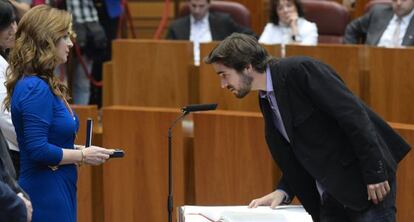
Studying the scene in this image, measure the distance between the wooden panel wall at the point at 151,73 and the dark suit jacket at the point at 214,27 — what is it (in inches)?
27.8

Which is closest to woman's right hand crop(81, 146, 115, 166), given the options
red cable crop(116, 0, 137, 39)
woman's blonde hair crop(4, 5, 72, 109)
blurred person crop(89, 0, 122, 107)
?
woman's blonde hair crop(4, 5, 72, 109)

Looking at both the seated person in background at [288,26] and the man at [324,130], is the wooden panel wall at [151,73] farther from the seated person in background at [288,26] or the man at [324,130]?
the man at [324,130]

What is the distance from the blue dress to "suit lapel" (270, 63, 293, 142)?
485 mm

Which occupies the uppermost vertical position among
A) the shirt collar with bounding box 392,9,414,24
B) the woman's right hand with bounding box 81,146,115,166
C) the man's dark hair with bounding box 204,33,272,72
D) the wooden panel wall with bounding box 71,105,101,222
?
the man's dark hair with bounding box 204,33,272,72

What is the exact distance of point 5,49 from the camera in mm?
2371

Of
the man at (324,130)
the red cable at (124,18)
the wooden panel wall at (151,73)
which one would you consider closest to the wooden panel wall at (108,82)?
the wooden panel wall at (151,73)

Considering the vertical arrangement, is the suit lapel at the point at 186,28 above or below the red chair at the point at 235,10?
below

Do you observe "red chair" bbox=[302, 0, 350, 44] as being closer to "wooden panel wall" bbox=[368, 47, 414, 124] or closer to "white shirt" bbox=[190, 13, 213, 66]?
"white shirt" bbox=[190, 13, 213, 66]

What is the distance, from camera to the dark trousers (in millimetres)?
2004

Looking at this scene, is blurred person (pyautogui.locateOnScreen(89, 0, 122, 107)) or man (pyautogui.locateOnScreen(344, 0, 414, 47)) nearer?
man (pyautogui.locateOnScreen(344, 0, 414, 47))

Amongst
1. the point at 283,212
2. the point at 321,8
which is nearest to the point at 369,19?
the point at 321,8

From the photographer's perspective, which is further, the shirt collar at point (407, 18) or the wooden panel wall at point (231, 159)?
the shirt collar at point (407, 18)

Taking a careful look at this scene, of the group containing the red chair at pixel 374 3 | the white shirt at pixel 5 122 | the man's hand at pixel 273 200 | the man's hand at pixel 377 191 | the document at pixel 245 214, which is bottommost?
the document at pixel 245 214

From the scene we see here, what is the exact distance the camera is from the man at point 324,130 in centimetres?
195
